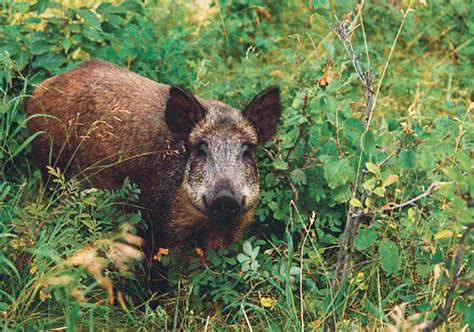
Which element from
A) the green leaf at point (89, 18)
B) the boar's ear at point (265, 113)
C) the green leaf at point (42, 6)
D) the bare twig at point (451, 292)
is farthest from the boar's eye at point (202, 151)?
the bare twig at point (451, 292)

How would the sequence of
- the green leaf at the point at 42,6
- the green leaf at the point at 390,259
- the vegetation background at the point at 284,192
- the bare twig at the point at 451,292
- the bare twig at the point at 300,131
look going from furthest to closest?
the green leaf at the point at 42,6 < the bare twig at the point at 300,131 < the vegetation background at the point at 284,192 < the green leaf at the point at 390,259 < the bare twig at the point at 451,292

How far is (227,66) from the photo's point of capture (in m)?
6.59

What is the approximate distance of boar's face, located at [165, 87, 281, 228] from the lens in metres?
4.41

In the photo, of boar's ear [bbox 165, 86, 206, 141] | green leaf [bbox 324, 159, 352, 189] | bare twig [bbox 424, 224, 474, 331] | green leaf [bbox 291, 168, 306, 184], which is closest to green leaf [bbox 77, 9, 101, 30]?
boar's ear [bbox 165, 86, 206, 141]

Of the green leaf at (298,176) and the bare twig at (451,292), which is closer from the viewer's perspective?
the bare twig at (451,292)

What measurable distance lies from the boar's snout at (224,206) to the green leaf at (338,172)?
0.72 metres

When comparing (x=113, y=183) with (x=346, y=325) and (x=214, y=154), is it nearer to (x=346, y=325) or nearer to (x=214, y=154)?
(x=214, y=154)

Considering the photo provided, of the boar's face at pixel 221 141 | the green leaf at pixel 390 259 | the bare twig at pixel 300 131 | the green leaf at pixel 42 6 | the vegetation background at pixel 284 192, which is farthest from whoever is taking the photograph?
the green leaf at pixel 42 6

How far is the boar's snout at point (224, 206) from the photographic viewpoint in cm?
413

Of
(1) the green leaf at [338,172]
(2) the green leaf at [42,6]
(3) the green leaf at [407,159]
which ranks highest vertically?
(3) the green leaf at [407,159]

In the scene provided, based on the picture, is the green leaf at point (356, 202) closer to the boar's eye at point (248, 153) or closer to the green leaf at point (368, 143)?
the green leaf at point (368, 143)

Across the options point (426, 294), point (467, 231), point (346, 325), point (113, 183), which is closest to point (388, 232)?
point (426, 294)

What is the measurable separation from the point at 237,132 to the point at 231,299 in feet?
3.38

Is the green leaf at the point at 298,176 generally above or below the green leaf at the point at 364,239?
below
